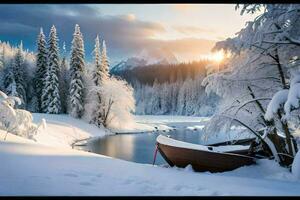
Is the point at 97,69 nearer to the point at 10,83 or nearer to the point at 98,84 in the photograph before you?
the point at 98,84

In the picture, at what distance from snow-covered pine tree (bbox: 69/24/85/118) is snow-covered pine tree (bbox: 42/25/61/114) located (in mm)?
2009

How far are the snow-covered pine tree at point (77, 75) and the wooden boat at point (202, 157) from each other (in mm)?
33549

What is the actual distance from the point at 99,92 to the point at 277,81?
36524mm

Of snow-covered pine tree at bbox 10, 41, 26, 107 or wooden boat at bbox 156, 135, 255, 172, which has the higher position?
snow-covered pine tree at bbox 10, 41, 26, 107

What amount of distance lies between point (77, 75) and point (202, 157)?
36.1 meters

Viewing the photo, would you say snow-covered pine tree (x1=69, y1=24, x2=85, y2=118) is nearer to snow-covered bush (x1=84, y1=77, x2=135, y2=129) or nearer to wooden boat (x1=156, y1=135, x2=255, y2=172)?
snow-covered bush (x1=84, y1=77, x2=135, y2=129)

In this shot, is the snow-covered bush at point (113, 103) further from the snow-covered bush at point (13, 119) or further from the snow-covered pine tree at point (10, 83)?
the snow-covered bush at point (13, 119)

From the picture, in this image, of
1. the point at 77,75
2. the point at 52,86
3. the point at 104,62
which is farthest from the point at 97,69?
the point at 52,86

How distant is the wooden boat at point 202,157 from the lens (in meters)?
11.9

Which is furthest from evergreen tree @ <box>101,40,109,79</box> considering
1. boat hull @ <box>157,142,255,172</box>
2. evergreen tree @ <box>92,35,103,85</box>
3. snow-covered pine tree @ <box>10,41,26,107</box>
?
boat hull @ <box>157,142,255,172</box>

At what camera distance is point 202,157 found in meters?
12.4

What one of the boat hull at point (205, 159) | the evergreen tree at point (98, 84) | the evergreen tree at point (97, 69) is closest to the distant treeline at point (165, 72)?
the evergreen tree at point (98, 84)

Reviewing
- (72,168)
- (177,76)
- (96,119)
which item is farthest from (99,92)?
(177,76)

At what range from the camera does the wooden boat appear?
11859 mm
